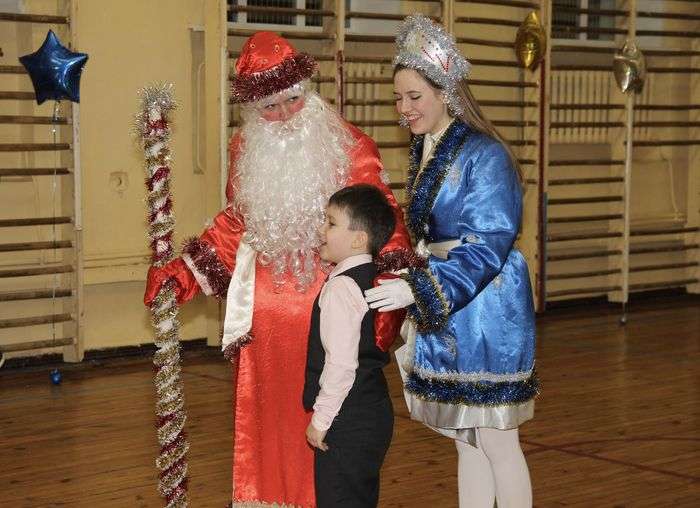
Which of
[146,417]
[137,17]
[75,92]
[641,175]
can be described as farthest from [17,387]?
[641,175]

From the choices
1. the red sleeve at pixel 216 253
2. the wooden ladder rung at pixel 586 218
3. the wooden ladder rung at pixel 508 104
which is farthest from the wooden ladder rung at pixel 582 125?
the red sleeve at pixel 216 253

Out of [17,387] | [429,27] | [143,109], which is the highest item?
[429,27]

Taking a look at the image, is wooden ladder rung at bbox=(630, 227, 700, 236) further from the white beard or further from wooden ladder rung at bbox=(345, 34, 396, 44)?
the white beard

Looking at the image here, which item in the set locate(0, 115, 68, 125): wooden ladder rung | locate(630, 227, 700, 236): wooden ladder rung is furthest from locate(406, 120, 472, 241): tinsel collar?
locate(630, 227, 700, 236): wooden ladder rung

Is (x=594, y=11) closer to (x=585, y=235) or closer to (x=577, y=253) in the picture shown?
(x=585, y=235)

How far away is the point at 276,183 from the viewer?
3092 millimetres

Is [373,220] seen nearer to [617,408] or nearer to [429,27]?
[429,27]

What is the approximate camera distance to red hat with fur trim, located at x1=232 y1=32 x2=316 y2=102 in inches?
122

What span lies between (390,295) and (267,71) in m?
0.85

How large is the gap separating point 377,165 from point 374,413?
0.81 m

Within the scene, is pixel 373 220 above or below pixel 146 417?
above

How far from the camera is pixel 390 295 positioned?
261cm

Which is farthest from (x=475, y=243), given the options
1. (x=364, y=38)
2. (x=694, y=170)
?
(x=694, y=170)

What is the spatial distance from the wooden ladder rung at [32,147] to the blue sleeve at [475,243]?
3576 mm
